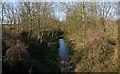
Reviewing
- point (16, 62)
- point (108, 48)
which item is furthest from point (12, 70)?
point (108, 48)

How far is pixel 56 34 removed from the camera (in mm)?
13992

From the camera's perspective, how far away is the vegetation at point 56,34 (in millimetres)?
8613

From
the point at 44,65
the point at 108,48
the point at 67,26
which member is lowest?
the point at 44,65

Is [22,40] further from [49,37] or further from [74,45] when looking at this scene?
[49,37]

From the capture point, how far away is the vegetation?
861 cm

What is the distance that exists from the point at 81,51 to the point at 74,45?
1293 millimetres

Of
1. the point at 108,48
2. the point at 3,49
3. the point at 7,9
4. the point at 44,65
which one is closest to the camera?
the point at 3,49

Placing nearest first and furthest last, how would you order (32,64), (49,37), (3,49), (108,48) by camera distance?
(3,49), (32,64), (108,48), (49,37)

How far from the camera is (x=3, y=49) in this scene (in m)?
7.82

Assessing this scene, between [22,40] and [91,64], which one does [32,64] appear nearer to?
[22,40]

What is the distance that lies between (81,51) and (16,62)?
3.51 meters

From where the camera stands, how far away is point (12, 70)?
7.99 metres

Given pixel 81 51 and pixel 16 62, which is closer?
pixel 16 62

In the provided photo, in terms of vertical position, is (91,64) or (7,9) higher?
(7,9)
